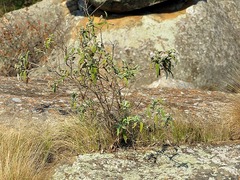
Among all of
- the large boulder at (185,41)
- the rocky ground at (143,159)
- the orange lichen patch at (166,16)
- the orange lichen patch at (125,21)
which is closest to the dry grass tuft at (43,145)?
the rocky ground at (143,159)

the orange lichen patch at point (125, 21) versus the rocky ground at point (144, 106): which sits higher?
the orange lichen patch at point (125, 21)

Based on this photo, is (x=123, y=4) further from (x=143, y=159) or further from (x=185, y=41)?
(x=143, y=159)

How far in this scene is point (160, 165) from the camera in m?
3.98

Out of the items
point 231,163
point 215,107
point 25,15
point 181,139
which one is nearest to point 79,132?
point 181,139

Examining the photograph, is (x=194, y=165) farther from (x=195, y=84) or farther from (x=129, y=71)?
(x=195, y=84)

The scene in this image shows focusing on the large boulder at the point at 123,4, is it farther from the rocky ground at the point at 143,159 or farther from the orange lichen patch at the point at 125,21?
the rocky ground at the point at 143,159

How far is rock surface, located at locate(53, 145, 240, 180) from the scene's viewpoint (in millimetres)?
3791

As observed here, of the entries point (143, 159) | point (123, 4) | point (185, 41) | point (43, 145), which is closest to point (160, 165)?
point (143, 159)

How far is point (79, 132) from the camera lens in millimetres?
4426

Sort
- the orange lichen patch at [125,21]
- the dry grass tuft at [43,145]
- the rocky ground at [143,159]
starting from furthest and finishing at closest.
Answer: the orange lichen patch at [125,21]
the rocky ground at [143,159]
the dry grass tuft at [43,145]

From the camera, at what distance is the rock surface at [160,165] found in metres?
3.79

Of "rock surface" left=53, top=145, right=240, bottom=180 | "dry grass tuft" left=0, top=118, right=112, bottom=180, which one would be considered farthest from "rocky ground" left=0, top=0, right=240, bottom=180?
"dry grass tuft" left=0, top=118, right=112, bottom=180

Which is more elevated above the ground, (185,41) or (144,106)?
(185,41)

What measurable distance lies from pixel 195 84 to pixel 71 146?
547 cm
